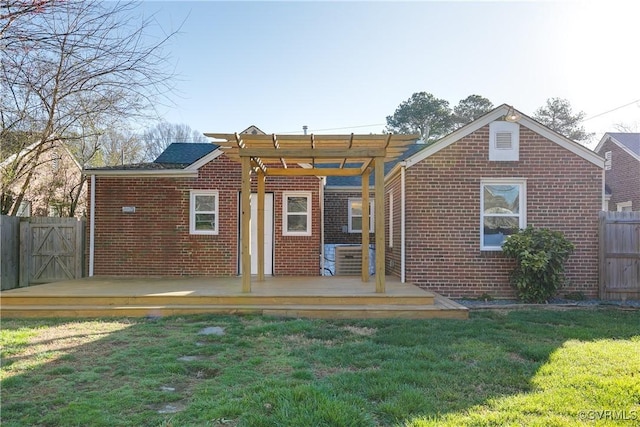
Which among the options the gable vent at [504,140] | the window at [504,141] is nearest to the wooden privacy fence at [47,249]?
the window at [504,141]

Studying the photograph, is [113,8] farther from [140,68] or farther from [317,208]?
[317,208]

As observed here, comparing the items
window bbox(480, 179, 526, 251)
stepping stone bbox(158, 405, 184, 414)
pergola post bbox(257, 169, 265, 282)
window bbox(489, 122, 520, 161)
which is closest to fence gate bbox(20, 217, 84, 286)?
pergola post bbox(257, 169, 265, 282)

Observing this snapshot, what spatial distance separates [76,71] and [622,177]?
67.8 ft

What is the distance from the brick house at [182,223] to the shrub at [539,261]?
475 cm

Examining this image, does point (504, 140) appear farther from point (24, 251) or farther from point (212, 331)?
point (24, 251)

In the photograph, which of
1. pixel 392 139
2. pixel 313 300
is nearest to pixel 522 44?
pixel 392 139

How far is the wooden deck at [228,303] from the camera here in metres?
7.02

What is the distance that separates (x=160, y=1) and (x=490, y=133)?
23.0 ft

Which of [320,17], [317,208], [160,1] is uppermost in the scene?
[320,17]

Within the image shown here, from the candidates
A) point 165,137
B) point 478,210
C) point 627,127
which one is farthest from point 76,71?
point 627,127

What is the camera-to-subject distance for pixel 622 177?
729 inches

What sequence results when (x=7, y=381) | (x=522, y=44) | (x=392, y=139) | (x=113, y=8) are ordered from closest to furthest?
(x=7, y=381), (x=113, y=8), (x=392, y=139), (x=522, y=44)

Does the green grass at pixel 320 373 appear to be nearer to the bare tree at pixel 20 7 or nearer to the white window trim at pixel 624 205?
the bare tree at pixel 20 7

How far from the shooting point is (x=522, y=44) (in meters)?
10.8
